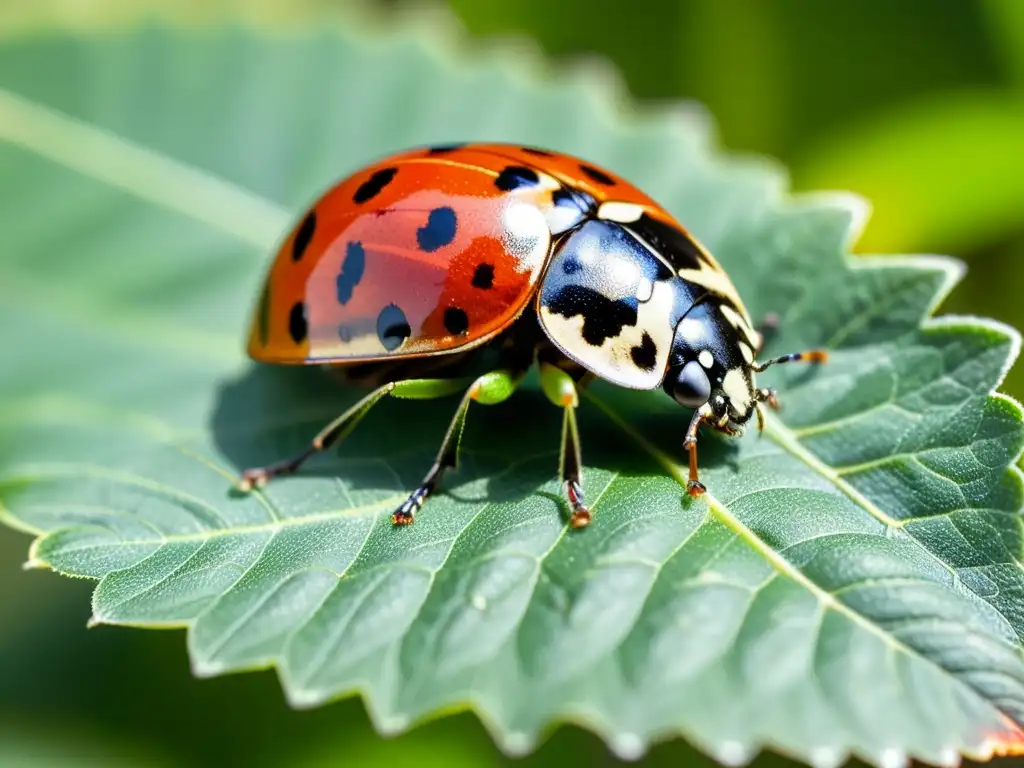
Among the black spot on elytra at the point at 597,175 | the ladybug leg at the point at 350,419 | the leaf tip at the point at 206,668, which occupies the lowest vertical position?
the leaf tip at the point at 206,668

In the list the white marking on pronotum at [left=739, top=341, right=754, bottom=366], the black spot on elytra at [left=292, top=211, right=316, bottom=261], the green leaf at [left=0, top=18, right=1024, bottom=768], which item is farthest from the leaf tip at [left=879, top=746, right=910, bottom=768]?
the black spot on elytra at [left=292, top=211, right=316, bottom=261]

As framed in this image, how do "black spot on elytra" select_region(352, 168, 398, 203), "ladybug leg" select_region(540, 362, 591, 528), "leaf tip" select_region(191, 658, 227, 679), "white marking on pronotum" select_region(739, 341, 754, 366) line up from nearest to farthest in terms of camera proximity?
"leaf tip" select_region(191, 658, 227, 679), "ladybug leg" select_region(540, 362, 591, 528), "white marking on pronotum" select_region(739, 341, 754, 366), "black spot on elytra" select_region(352, 168, 398, 203)

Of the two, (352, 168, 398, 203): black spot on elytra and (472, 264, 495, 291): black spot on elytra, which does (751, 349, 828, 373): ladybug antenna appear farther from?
(352, 168, 398, 203): black spot on elytra

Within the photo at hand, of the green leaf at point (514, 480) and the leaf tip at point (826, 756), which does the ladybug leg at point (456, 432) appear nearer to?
the green leaf at point (514, 480)

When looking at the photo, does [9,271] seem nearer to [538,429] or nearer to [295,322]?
[295,322]

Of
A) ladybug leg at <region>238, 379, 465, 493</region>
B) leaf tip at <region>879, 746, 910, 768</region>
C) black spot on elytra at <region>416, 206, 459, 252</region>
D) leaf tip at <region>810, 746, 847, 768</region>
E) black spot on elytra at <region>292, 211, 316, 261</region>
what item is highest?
black spot on elytra at <region>416, 206, 459, 252</region>

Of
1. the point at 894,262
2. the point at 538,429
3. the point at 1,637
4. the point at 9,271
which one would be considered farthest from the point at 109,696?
the point at 894,262

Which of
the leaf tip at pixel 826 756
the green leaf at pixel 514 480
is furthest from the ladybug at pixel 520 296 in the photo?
the leaf tip at pixel 826 756
